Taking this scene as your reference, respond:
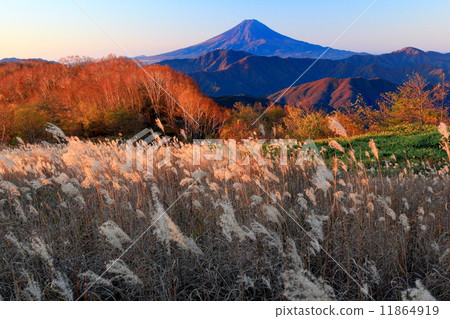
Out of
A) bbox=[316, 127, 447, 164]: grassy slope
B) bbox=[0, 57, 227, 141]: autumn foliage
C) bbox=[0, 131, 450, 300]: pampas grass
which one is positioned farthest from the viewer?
bbox=[0, 57, 227, 141]: autumn foliage

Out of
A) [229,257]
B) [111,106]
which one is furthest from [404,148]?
[111,106]

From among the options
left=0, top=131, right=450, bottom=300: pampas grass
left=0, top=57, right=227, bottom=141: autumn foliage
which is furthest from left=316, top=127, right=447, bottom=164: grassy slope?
left=0, top=57, right=227, bottom=141: autumn foliage

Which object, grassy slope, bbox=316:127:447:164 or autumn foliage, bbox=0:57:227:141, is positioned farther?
autumn foliage, bbox=0:57:227:141

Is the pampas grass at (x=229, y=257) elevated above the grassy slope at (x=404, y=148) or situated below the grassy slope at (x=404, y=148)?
above

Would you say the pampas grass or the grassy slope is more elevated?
the pampas grass

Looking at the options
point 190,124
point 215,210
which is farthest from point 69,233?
point 190,124

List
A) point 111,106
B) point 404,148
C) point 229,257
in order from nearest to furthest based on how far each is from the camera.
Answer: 1. point 229,257
2. point 404,148
3. point 111,106

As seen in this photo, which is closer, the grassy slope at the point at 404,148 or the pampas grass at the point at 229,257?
the pampas grass at the point at 229,257

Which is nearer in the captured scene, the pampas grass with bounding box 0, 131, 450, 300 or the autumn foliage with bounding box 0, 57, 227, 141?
the pampas grass with bounding box 0, 131, 450, 300

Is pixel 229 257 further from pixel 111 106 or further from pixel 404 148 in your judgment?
pixel 111 106

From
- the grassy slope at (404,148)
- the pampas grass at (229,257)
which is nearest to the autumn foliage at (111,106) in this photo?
the grassy slope at (404,148)

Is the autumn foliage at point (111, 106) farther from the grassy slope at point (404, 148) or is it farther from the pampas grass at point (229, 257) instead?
the pampas grass at point (229, 257)

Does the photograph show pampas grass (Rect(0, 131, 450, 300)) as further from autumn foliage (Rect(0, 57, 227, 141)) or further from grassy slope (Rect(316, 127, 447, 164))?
autumn foliage (Rect(0, 57, 227, 141))

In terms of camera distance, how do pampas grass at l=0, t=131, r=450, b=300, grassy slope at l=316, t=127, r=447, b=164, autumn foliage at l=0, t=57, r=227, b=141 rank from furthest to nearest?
autumn foliage at l=0, t=57, r=227, b=141 < grassy slope at l=316, t=127, r=447, b=164 < pampas grass at l=0, t=131, r=450, b=300
